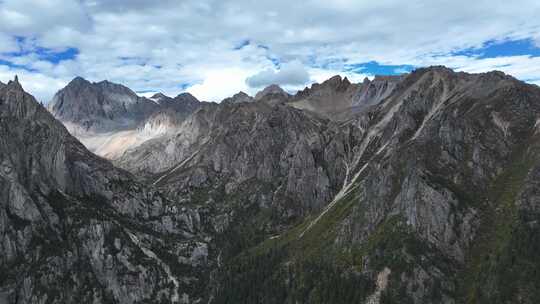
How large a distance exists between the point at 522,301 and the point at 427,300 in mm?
33013

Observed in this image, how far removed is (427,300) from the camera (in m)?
197

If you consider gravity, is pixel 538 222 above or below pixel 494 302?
above

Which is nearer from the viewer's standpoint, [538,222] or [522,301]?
[522,301]

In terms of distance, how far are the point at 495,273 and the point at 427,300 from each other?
25.3 m

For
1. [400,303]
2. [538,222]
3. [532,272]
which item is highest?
[538,222]

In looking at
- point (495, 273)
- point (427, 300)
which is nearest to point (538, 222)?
point (495, 273)

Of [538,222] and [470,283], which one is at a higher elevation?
[538,222]

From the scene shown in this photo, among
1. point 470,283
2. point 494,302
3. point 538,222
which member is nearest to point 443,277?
point 470,283

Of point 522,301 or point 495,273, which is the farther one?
point 495,273

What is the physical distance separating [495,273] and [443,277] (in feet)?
60.8

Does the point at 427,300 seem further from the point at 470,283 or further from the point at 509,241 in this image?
the point at 509,241

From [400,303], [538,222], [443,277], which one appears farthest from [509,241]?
[400,303]

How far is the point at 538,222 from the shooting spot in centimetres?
19975

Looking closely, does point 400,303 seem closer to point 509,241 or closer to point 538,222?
point 509,241
